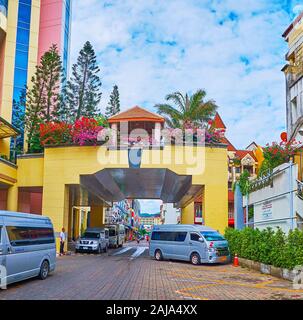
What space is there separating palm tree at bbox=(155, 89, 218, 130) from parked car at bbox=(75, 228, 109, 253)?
1138 centimetres

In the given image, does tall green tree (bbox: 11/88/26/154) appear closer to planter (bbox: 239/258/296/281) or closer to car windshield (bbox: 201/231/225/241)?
car windshield (bbox: 201/231/225/241)

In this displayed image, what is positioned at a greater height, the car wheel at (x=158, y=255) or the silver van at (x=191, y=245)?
the silver van at (x=191, y=245)

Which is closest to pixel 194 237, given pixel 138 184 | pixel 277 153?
pixel 277 153

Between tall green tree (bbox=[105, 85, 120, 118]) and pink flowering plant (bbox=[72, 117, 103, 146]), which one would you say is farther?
tall green tree (bbox=[105, 85, 120, 118])

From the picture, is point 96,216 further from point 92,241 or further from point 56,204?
Result: point 56,204

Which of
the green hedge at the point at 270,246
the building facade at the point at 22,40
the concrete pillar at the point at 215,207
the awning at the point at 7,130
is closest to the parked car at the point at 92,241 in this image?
the concrete pillar at the point at 215,207

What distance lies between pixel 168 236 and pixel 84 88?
71.7 ft

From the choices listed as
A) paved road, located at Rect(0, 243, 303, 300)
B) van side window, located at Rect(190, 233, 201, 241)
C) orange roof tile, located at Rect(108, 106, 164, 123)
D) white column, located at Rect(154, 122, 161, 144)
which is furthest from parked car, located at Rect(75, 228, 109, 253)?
paved road, located at Rect(0, 243, 303, 300)

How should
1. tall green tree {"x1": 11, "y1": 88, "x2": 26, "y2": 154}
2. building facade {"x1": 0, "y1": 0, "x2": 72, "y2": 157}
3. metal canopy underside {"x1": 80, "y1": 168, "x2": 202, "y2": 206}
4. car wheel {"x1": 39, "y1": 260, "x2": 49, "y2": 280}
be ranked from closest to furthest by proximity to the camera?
car wheel {"x1": 39, "y1": 260, "x2": 49, "y2": 280}, metal canopy underside {"x1": 80, "y1": 168, "x2": 202, "y2": 206}, tall green tree {"x1": 11, "y1": 88, "x2": 26, "y2": 154}, building facade {"x1": 0, "y1": 0, "x2": 72, "y2": 157}

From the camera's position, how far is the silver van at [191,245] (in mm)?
20328

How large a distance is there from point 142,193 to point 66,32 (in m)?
19.9

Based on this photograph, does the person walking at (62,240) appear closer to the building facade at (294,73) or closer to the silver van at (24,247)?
the silver van at (24,247)

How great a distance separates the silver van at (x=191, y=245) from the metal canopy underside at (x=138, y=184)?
159 inches

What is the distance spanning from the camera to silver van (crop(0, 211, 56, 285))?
11195 millimetres
